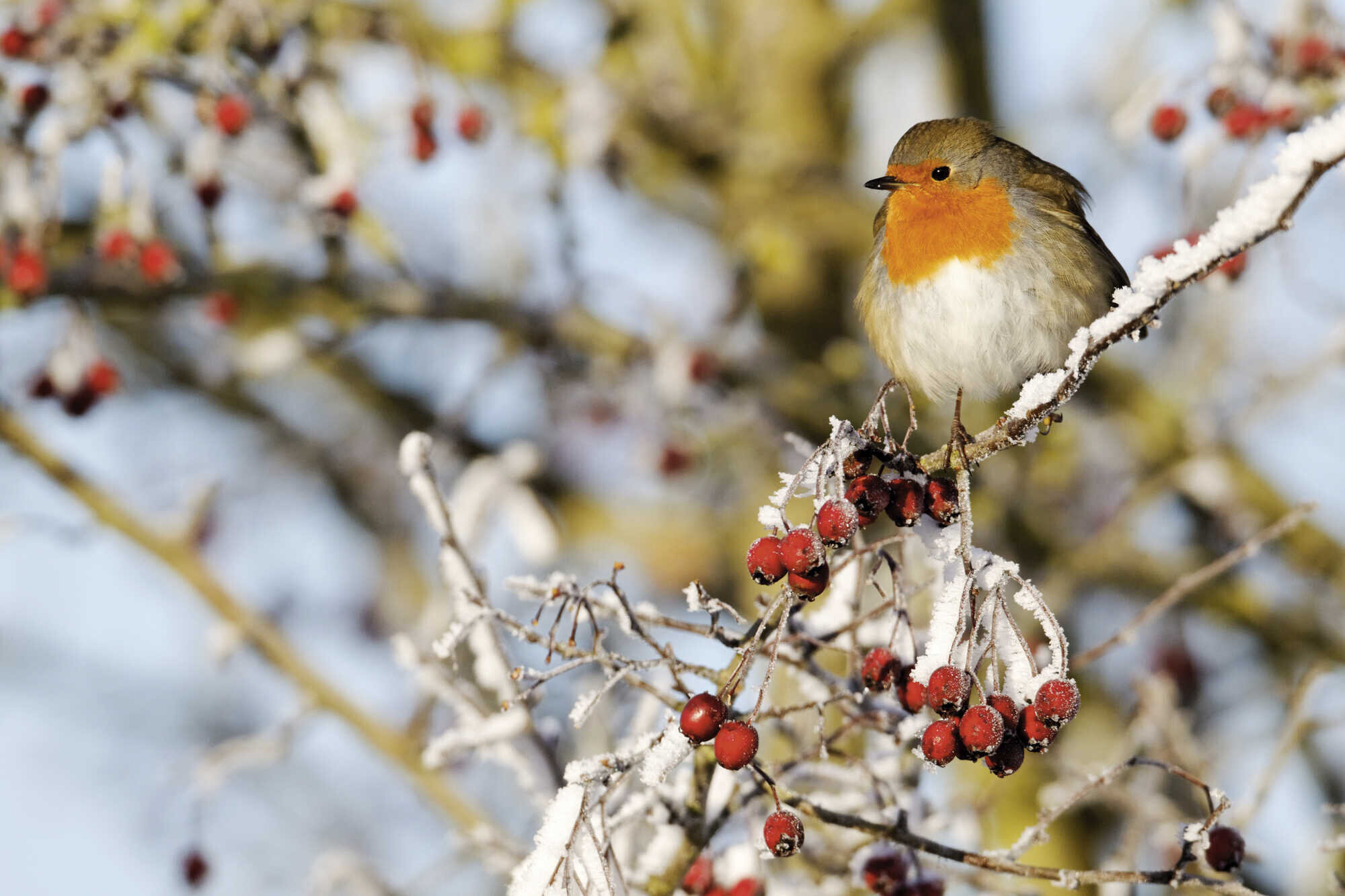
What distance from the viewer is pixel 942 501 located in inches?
64.1

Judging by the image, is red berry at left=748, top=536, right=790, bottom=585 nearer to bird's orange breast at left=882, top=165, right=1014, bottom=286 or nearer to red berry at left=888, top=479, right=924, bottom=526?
red berry at left=888, top=479, right=924, bottom=526

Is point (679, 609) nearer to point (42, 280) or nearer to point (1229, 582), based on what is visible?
point (1229, 582)

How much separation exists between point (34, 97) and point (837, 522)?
9.72 ft

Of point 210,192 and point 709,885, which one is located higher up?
point 210,192

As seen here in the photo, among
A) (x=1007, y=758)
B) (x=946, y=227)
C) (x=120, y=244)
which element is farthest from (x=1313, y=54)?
(x=120, y=244)

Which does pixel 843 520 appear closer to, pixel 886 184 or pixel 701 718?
pixel 701 718

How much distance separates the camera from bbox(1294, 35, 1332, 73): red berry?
3.13 meters

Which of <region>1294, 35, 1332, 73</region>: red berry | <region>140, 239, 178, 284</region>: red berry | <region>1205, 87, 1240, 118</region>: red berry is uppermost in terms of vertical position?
<region>1294, 35, 1332, 73</region>: red berry

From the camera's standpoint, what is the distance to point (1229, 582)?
4473mm

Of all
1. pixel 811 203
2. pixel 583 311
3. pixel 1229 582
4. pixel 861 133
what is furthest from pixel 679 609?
pixel 861 133

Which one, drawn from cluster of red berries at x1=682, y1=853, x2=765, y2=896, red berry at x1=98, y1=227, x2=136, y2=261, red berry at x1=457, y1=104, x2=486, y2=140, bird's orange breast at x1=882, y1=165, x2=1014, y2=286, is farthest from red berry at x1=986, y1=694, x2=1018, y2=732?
red berry at x1=98, y1=227, x2=136, y2=261

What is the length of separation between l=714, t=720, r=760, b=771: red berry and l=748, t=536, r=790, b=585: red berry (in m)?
0.18

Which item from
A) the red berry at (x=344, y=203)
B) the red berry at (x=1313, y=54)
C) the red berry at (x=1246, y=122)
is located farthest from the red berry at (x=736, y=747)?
the red berry at (x=344, y=203)

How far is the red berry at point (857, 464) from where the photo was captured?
5.38 ft
